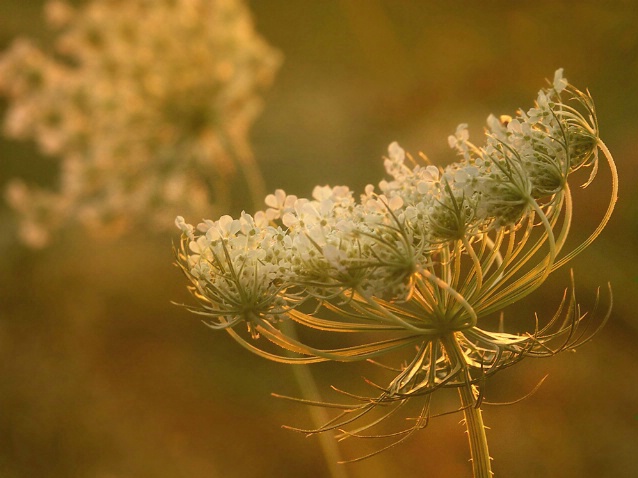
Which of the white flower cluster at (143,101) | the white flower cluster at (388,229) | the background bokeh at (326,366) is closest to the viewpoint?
the white flower cluster at (388,229)

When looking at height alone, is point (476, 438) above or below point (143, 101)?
below

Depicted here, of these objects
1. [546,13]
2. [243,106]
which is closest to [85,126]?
[243,106]

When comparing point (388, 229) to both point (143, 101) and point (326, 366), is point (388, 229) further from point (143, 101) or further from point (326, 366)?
point (326, 366)

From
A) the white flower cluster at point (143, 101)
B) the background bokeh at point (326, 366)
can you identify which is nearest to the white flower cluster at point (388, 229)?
the white flower cluster at point (143, 101)

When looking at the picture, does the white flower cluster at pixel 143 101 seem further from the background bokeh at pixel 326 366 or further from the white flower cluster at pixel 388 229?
the background bokeh at pixel 326 366

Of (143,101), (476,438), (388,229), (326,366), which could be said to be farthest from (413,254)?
(326,366)

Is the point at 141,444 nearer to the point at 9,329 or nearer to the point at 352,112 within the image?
the point at 9,329
